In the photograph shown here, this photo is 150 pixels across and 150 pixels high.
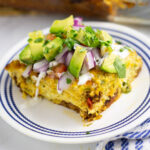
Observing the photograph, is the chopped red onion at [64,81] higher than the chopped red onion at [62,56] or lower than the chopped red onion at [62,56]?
lower

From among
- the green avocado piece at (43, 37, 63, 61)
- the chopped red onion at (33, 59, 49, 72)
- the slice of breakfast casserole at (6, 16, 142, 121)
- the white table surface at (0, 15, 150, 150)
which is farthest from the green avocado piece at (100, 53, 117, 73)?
the white table surface at (0, 15, 150, 150)

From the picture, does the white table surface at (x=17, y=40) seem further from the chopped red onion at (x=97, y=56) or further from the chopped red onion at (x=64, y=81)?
the chopped red onion at (x=97, y=56)

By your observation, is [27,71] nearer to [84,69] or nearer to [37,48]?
[37,48]

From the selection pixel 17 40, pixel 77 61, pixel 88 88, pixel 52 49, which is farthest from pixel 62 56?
pixel 17 40

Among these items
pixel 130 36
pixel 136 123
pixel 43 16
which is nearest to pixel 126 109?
pixel 136 123

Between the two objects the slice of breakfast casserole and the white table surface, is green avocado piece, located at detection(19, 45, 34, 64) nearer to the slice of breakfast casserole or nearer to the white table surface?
the slice of breakfast casserole

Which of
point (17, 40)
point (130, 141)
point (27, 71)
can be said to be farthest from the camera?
point (17, 40)

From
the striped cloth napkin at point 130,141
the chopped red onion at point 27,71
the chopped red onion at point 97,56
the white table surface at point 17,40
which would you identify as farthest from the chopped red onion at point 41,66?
the striped cloth napkin at point 130,141
